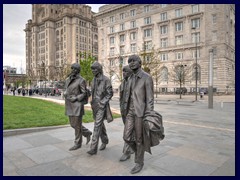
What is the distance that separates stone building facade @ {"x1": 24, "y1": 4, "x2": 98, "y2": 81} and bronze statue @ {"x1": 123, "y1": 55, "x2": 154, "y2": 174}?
344ft

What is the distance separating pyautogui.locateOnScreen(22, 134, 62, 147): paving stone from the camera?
623 cm

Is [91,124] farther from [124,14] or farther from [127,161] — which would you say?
[124,14]

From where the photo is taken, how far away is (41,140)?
21.6 ft

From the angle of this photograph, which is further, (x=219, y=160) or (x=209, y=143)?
(x=209, y=143)

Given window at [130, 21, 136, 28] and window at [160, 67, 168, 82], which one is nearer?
window at [160, 67, 168, 82]

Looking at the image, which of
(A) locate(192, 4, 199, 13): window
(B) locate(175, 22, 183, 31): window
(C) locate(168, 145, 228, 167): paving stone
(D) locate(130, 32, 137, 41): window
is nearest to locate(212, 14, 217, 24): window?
(A) locate(192, 4, 199, 13): window

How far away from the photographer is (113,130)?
8.25 metres

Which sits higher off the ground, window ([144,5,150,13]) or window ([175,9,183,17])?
window ([144,5,150,13])

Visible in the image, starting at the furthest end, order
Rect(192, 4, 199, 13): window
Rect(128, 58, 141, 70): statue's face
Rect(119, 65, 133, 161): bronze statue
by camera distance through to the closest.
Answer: Rect(192, 4, 199, 13): window < Rect(119, 65, 133, 161): bronze statue < Rect(128, 58, 141, 70): statue's face

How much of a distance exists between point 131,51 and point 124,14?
35.9 ft

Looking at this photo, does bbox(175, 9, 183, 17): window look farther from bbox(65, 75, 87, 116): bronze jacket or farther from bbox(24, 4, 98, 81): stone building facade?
bbox(24, 4, 98, 81): stone building facade

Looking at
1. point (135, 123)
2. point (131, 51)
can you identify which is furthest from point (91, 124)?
point (131, 51)

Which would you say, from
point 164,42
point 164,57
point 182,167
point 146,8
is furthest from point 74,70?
point 146,8

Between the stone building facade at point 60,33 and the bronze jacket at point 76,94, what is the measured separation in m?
103
